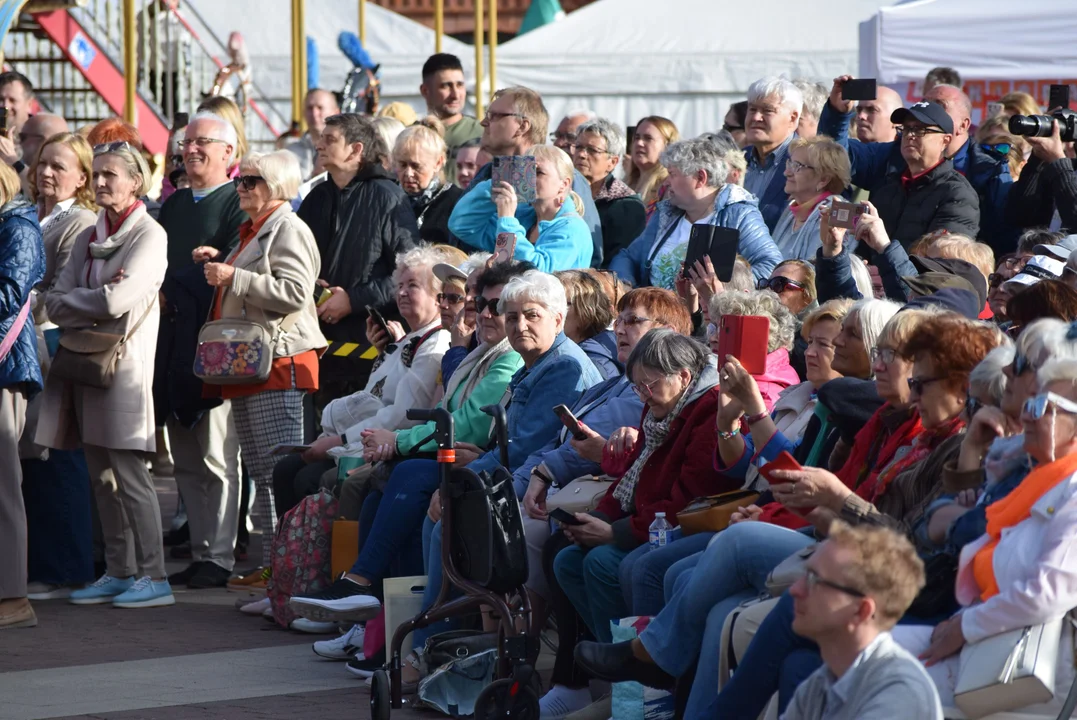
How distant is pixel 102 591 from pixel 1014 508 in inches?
202

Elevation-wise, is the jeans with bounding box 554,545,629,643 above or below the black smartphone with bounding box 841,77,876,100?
below

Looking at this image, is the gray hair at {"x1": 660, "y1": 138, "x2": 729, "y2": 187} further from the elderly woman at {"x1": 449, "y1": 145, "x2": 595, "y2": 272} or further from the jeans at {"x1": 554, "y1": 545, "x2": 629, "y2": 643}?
the jeans at {"x1": 554, "y1": 545, "x2": 629, "y2": 643}

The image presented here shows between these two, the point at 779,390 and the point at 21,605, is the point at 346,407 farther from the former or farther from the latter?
the point at 779,390

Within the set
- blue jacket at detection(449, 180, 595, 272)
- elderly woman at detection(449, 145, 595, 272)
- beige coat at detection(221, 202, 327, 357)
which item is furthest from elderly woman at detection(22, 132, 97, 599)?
elderly woman at detection(449, 145, 595, 272)

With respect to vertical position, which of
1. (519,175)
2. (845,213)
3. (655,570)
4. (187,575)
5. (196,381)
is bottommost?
(187,575)

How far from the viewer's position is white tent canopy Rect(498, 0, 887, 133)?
17.1m

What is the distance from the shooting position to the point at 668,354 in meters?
5.20

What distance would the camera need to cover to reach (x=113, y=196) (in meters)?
7.52

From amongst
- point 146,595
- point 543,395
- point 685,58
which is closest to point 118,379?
point 146,595

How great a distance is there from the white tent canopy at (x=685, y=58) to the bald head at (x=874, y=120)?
8.72 m

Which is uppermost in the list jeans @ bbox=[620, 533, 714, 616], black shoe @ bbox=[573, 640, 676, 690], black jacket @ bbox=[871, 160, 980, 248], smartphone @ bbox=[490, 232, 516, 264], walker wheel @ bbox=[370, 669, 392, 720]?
black jacket @ bbox=[871, 160, 980, 248]

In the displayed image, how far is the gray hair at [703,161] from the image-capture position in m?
7.11

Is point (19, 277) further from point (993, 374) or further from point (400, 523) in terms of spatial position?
point (993, 374)

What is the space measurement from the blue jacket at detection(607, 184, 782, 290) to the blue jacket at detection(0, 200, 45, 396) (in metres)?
2.57
